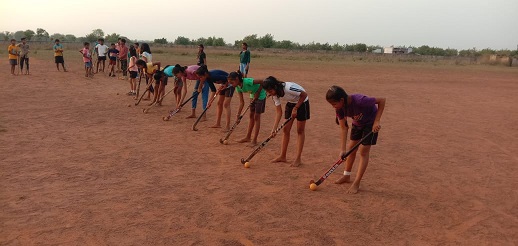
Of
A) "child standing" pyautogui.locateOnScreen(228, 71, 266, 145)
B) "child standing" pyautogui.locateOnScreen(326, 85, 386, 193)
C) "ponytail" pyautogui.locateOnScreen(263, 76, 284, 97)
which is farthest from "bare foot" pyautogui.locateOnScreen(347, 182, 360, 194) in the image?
"child standing" pyautogui.locateOnScreen(228, 71, 266, 145)

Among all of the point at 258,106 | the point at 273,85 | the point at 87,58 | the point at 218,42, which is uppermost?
the point at 218,42

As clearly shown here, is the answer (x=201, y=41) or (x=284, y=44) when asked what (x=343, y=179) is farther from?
(x=201, y=41)

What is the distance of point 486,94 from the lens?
1747 cm

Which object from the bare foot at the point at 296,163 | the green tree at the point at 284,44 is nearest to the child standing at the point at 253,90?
the bare foot at the point at 296,163

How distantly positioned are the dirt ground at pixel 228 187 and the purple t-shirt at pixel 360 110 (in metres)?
0.96

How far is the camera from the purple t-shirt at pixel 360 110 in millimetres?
4801

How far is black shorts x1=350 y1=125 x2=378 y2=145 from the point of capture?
496 centimetres

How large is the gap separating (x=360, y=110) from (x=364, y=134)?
0.38 meters

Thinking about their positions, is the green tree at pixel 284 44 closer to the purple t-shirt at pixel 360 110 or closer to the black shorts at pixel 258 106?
the black shorts at pixel 258 106

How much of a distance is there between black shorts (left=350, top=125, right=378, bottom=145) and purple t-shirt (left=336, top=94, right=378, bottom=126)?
6cm

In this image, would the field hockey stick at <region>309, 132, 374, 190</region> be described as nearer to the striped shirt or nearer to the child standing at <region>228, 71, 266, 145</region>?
the striped shirt

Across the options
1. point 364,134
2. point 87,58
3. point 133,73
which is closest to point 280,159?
point 364,134

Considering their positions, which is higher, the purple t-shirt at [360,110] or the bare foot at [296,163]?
the purple t-shirt at [360,110]

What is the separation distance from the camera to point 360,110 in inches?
191
